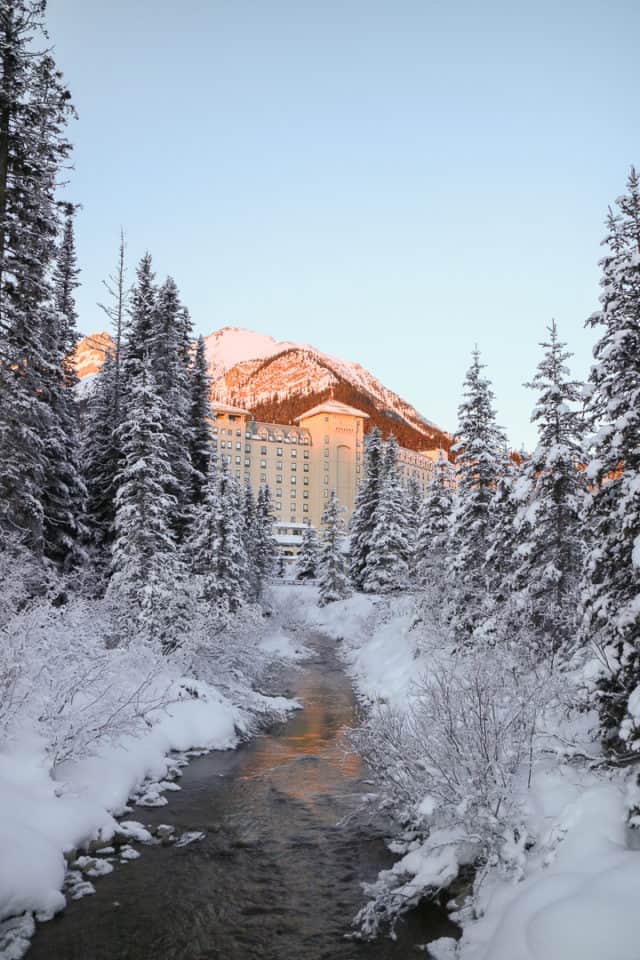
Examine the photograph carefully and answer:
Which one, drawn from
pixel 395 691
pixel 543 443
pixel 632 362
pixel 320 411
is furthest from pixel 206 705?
pixel 320 411

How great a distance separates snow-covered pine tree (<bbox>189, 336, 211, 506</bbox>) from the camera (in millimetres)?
35781

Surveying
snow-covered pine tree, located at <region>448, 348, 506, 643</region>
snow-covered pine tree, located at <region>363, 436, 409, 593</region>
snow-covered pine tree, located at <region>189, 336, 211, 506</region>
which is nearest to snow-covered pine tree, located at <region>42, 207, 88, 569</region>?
snow-covered pine tree, located at <region>189, 336, 211, 506</region>

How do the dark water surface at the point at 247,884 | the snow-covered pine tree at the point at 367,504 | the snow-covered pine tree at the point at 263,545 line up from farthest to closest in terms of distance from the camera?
the snow-covered pine tree at the point at 367,504 → the snow-covered pine tree at the point at 263,545 → the dark water surface at the point at 247,884

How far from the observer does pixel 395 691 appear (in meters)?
23.6

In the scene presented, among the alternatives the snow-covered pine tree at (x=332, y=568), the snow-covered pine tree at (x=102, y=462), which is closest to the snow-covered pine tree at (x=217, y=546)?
the snow-covered pine tree at (x=102, y=462)

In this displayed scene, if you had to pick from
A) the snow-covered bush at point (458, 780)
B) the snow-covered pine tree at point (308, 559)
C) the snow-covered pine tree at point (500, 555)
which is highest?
the snow-covered pine tree at point (500, 555)

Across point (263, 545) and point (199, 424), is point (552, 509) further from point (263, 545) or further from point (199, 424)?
point (263, 545)

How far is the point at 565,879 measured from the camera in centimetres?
680

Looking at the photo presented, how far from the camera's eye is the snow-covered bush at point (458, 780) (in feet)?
27.6

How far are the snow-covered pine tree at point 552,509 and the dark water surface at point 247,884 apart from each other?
7243mm

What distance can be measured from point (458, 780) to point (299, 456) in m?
138

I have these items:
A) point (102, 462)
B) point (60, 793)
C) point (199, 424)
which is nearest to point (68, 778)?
point (60, 793)

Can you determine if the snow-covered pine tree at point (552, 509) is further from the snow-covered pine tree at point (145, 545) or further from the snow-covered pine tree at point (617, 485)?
the snow-covered pine tree at point (145, 545)

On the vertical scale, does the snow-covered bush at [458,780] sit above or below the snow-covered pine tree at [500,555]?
below
